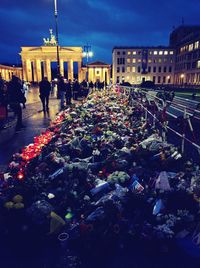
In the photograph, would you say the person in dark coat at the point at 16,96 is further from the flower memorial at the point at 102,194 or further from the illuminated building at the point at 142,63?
the illuminated building at the point at 142,63

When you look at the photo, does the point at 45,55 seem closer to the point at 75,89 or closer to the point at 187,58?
the point at 187,58

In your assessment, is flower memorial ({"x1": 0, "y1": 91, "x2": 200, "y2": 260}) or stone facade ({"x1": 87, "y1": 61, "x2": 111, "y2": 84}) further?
stone facade ({"x1": 87, "y1": 61, "x2": 111, "y2": 84})

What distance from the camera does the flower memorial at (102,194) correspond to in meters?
3.33

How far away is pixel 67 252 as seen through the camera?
3.14 m

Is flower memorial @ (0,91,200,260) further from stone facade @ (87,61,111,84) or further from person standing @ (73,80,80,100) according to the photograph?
stone facade @ (87,61,111,84)

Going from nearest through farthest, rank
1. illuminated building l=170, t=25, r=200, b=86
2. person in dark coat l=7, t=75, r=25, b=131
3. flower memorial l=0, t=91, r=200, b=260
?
flower memorial l=0, t=91, r=200, b=260 < person in dark coat l=7, t=75, r=25, b=131 < illuminated building l=170, t=25, r=200, b=86

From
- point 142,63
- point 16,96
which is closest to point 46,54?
point 142,63

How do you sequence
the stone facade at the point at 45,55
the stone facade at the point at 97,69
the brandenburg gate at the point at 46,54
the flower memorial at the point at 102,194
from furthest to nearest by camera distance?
the stone facade at the point at 97,69 → the stone facade at the point at 45,55 → the brandenburg gate at the point at 46,54 → the flower memorial at the point at 102,194

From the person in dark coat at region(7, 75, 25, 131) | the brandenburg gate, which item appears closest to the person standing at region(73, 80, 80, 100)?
the person in dark coat at region(7, 75, 25, 131)

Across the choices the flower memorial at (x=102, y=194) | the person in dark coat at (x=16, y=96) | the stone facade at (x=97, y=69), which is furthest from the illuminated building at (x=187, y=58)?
the flower memorial at (x=102, y=194)

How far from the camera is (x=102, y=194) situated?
4070mm

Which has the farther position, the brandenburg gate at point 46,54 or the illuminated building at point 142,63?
the illuminated building at point 142,63

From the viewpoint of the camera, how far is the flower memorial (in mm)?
3332

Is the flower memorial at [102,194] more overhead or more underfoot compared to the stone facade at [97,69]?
more underfoot
